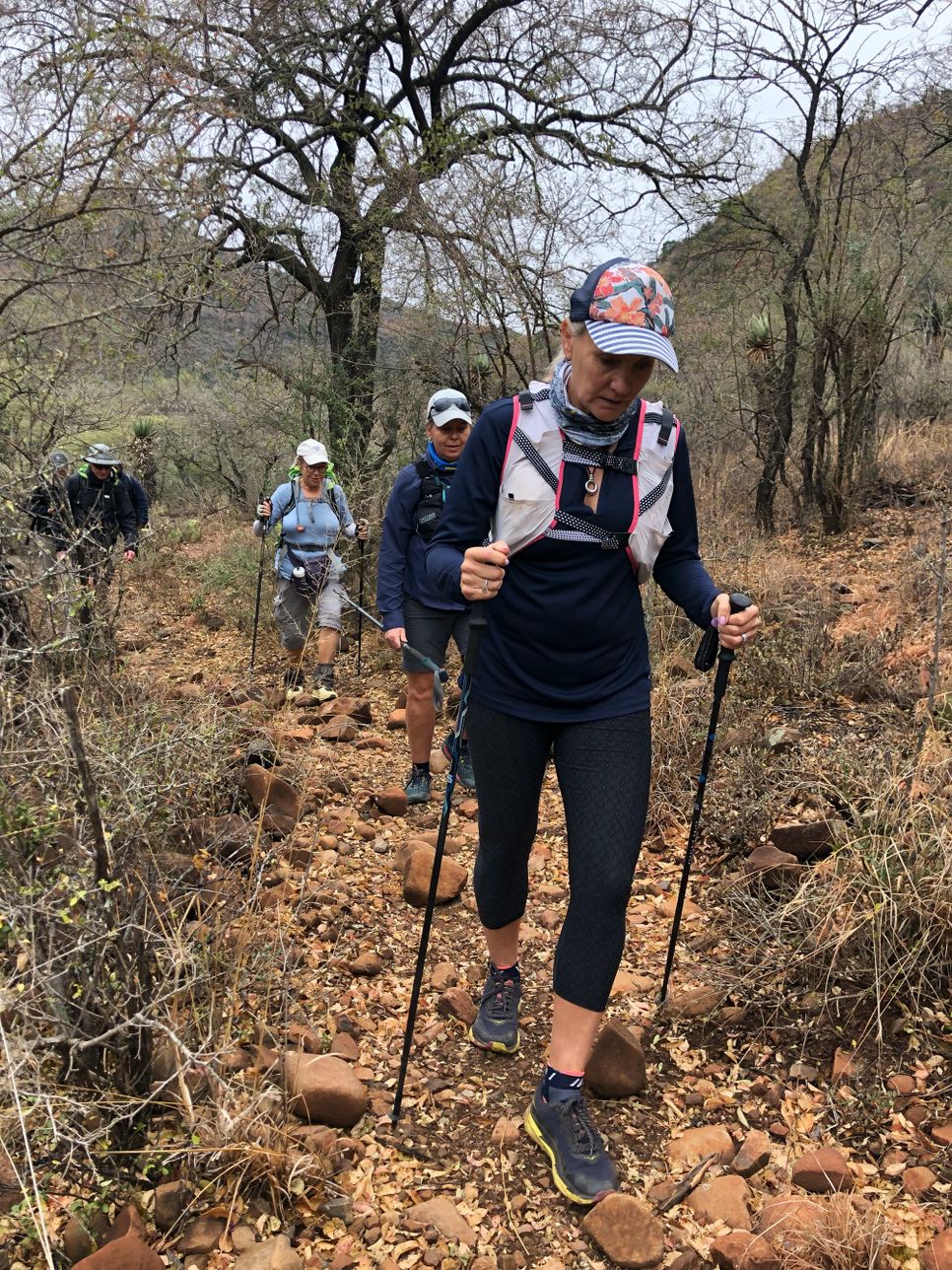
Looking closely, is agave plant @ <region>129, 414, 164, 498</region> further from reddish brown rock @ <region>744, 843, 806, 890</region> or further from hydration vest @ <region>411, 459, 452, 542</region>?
reddish brown rock @ <region>744, 843, 806, 890</region>

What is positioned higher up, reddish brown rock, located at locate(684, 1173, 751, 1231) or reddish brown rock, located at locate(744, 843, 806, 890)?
reddish brown rock, located at locate(744, 843, 806, 890)

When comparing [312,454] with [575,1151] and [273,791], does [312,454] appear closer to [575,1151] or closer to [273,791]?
[273,791]

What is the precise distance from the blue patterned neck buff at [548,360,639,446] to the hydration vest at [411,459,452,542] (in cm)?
202

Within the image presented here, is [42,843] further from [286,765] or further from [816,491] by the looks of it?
[816,491]

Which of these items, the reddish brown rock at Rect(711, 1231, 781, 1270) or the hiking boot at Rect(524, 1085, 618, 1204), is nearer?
the reddish brown rock at Rect(711, 1231, 781, 1270)

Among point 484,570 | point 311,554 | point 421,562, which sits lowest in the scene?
point 311,554

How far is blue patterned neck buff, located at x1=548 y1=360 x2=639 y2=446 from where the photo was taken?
77.7 inches

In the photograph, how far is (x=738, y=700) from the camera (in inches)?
180

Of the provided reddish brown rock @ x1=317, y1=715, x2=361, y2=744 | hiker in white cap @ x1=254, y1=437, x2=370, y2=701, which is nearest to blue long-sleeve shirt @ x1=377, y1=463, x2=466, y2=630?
reddish brown rock @ x1=317, y1=715, x2=361, y2=744

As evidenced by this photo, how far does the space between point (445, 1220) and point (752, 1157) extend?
29.3 inches

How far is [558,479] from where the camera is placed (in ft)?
6.54

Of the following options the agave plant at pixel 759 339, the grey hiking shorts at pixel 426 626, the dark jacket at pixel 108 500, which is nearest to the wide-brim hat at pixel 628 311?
the grey hiking shorts at pixel 426 626

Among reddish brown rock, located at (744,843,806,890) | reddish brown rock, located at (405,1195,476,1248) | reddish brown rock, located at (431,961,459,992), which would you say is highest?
reddish brown rock, located at (744,843,806,890)

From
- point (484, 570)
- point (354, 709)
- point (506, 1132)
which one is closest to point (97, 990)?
point (506, 1132)
